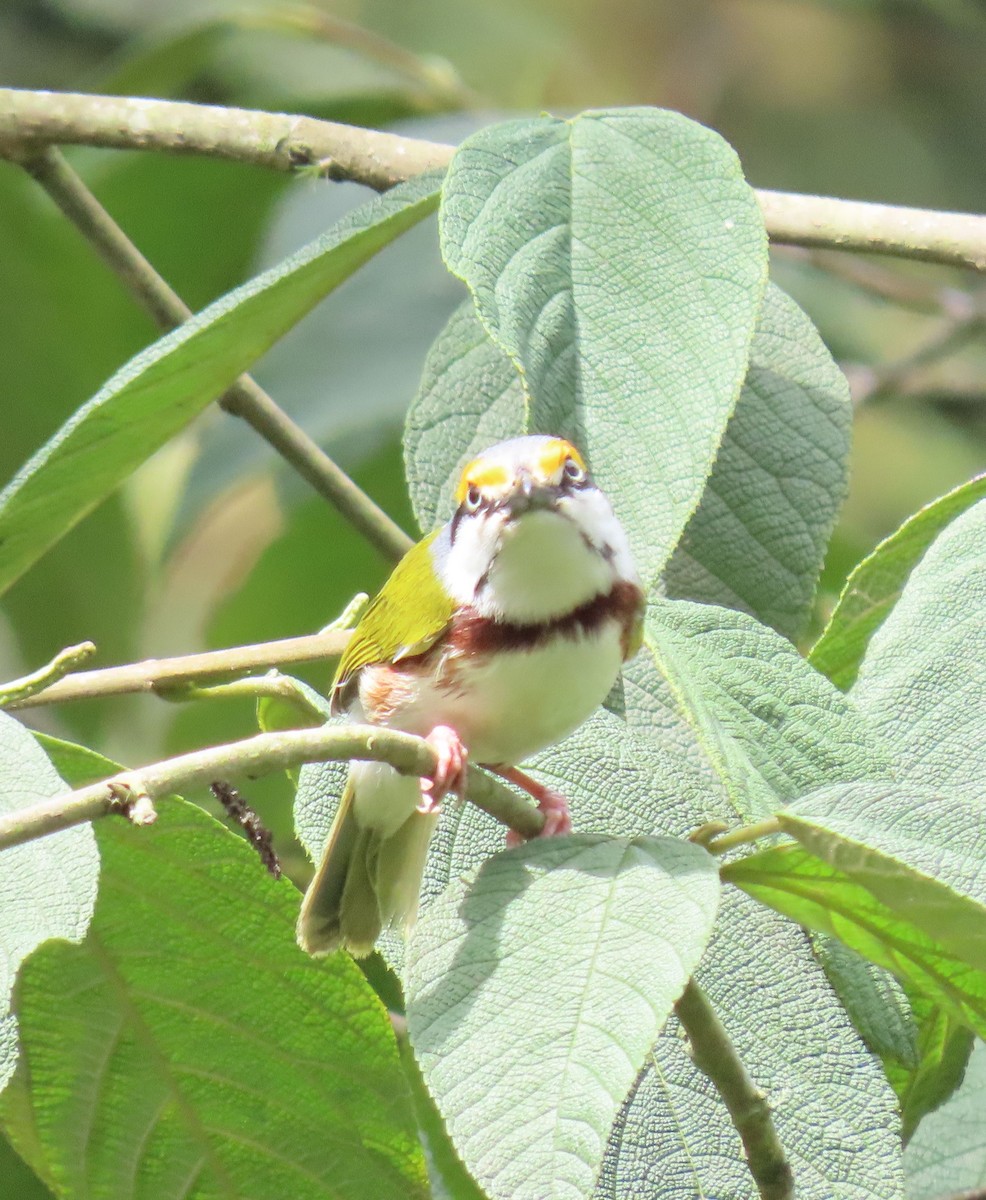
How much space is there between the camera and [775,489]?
1738 millimetres

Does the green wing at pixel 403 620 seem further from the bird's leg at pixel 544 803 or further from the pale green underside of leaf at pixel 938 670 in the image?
the pale green underside of leaf at pixel 938 670

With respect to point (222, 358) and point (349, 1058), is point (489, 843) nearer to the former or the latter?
point (349, 1058)

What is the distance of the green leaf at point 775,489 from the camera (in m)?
1.71

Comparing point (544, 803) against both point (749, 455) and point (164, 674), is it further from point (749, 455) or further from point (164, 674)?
point (749, 455)

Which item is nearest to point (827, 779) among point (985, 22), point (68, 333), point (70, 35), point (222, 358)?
point (222, 358)

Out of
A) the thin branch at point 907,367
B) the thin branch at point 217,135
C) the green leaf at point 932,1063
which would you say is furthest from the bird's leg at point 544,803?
the thin branch at point 907,367

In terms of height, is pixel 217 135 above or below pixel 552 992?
above

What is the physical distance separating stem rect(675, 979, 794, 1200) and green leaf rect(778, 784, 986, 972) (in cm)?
16

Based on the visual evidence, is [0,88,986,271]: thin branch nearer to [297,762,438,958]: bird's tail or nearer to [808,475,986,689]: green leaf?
[808,475,986,689]: green leaf

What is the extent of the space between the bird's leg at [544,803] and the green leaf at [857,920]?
0.19 metres

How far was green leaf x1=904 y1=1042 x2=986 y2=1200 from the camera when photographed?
1664 millimetres

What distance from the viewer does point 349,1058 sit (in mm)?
1469

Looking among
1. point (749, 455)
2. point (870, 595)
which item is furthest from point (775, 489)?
point (870, 595)

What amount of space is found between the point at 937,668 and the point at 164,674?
707 mm
